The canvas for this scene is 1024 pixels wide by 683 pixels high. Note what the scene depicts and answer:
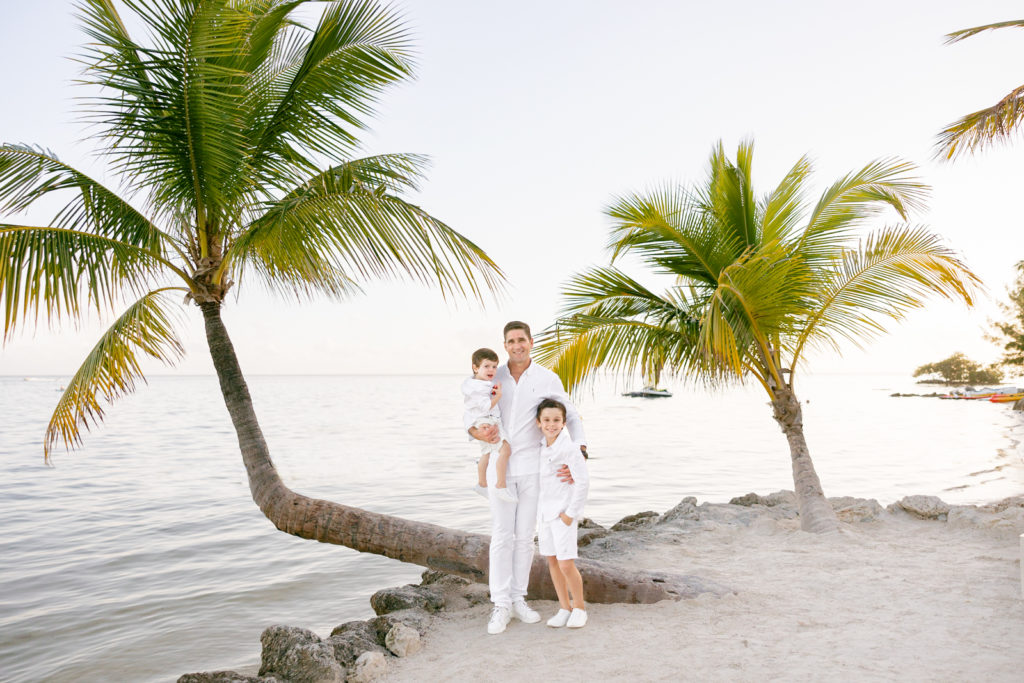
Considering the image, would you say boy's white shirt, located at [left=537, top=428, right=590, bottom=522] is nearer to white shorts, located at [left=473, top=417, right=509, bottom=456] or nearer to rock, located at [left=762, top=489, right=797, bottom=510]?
white shorts, located at [left=473, top=417, right=509, bottom=456]

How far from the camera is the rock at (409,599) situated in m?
5.76

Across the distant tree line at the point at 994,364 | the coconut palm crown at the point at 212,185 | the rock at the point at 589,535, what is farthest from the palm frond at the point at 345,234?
the distant tree line at the point at 994,364

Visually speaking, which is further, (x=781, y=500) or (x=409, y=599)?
(x=781, y=500)

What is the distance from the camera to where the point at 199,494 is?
15164 millimetres

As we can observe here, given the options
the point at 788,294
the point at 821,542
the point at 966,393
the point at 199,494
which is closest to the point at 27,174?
the point at 788,294

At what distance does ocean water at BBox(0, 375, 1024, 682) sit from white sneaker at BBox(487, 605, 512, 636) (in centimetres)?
292

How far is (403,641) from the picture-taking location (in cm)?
476

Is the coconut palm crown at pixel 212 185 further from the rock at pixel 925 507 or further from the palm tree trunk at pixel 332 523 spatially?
the rock at pixel 925 507

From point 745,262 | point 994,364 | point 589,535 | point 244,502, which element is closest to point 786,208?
point 745,262

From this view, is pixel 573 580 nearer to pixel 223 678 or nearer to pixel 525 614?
pixel 525 614

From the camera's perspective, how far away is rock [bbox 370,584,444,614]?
576 centimetres

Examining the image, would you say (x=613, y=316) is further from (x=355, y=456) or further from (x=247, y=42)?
(x=355, y=456)

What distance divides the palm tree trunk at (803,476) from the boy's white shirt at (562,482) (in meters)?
4.36

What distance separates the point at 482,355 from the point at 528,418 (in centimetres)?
56
